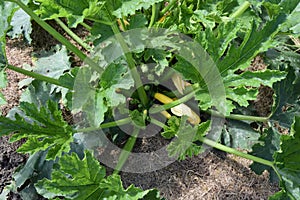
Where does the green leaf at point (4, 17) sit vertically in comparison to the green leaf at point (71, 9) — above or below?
below

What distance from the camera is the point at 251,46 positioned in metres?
2.21

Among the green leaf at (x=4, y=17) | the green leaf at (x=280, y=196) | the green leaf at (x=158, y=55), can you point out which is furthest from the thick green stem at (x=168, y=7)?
the green leaf at (x=280, y=196)

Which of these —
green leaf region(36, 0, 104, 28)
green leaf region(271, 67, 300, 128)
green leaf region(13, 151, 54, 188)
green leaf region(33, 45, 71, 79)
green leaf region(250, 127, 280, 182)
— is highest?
green leaf region(36, 0, 104, 28)

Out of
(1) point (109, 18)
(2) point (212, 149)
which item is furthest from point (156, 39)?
(2) point (212, 149)

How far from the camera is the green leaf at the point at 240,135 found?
276 centimetres

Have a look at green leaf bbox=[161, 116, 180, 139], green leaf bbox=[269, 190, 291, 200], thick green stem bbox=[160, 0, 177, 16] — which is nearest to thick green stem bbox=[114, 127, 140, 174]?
green leaf bbox=[161, 116, 180, 139]

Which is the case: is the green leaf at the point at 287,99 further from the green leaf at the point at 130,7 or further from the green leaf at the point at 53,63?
the green leaf at the point at 53,63

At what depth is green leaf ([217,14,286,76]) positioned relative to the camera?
2.15 meters

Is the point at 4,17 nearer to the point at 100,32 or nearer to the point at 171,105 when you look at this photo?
the point at 100,32

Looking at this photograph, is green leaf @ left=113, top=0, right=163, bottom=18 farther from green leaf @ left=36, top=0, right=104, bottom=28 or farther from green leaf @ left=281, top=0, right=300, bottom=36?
green leaf @ left=281, top=0, right=300, bottom=36

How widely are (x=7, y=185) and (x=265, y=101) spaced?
1.68 metres

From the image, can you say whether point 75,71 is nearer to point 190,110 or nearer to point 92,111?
point 92,111

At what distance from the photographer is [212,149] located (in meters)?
2.87

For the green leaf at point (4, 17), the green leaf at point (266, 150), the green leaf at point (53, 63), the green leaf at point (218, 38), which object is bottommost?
the green leaf at point (266, 150)
